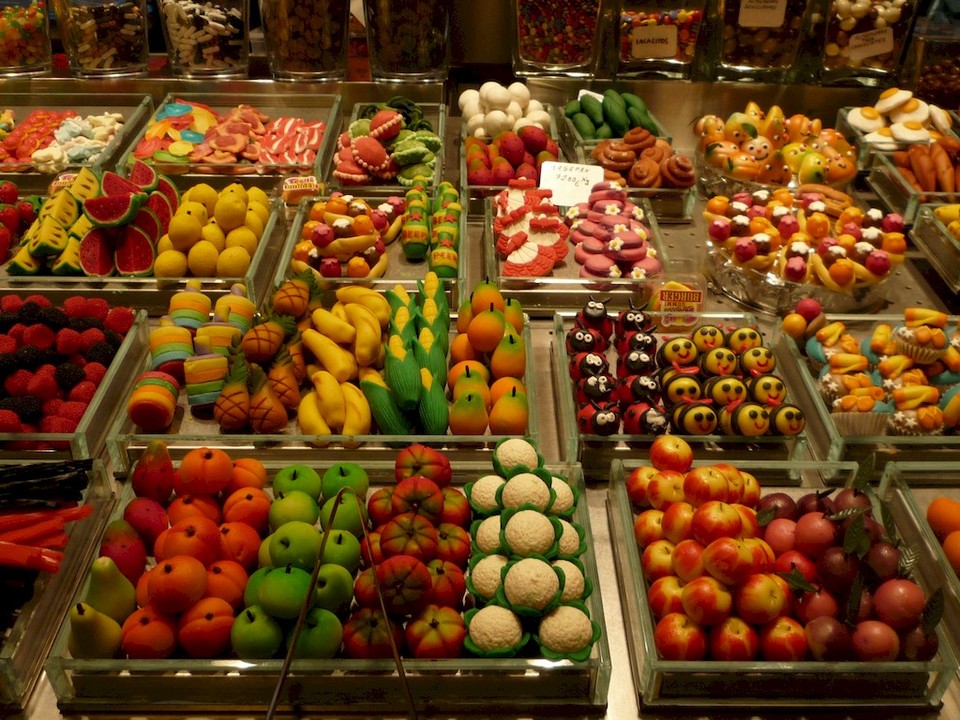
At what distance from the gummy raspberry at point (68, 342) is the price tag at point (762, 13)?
75.7 inches

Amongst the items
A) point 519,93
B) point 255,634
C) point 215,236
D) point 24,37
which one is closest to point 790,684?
point 255,634

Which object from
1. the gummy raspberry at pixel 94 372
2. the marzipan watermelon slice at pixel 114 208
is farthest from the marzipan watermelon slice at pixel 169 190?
the gummy raspberry at pixel 94 372

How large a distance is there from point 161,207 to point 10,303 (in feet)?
1.36

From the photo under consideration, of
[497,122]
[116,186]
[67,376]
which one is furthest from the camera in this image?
[497,122]

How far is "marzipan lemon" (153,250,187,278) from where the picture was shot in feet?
6.10

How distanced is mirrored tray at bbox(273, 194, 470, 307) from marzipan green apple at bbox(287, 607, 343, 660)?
34.9 inches

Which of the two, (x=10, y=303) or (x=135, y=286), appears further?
(x=135, y=286)

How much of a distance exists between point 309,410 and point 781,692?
0.87 metres

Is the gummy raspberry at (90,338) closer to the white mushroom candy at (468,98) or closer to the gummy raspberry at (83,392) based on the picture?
the gummy raspberry at (83,392)

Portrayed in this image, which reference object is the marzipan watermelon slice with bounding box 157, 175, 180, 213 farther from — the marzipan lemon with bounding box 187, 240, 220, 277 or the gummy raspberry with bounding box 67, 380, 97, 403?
the gummy raspberry with bounding box 67, 380, 97, 403

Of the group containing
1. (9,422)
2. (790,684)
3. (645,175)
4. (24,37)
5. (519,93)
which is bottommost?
(790,684)

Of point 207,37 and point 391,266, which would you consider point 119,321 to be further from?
point 207,37

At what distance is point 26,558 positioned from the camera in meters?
1.19

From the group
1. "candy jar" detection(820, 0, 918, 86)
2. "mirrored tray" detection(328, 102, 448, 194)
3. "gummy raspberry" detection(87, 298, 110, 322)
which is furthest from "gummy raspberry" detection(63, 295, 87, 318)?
"candy jar" detection(820, 0, 918, 86)
